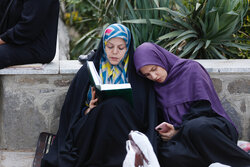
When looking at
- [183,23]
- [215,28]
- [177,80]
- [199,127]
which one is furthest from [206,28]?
[199,127]

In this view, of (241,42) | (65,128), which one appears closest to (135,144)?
(65,128)

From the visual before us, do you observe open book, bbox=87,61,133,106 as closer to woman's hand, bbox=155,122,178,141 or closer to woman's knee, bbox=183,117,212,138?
woman's hand, bbox=155,122,178,141

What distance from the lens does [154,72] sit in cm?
296

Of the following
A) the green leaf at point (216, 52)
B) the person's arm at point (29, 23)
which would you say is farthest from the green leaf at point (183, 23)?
the person's arm at point (29, 23)

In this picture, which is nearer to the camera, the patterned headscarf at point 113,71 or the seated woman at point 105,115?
the seated woman at point 105,115

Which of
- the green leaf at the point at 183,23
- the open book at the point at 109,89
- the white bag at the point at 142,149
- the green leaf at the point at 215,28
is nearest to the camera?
the white bag at the point at 142,149

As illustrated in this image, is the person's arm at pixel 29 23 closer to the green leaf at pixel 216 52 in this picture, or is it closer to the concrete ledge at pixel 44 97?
the concrete ledge at pixel 44 97

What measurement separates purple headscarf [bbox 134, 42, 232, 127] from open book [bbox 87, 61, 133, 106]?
10.0 inches

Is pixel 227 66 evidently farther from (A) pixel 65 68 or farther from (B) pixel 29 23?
(B) pixel 29 23

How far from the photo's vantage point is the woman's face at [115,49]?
2.95 metres

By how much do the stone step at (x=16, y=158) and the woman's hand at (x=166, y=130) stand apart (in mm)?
1214

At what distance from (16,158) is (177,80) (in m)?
1.63

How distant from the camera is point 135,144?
2.66 metres

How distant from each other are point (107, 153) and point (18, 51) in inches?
48.5
